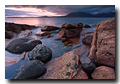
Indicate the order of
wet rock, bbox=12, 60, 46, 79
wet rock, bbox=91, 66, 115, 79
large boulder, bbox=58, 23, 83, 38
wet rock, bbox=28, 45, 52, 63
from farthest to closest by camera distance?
large boulder, bbox=58, 23, 83, 38 → wet rock, bbox=28, 45, 52, 63 → wet rock, bbox=12, 60, 46, 79 → wet rock, bbox=91, 66, 115, 79

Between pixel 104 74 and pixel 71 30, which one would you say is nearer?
pixel 104 74

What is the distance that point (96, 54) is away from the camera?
7.96 feet

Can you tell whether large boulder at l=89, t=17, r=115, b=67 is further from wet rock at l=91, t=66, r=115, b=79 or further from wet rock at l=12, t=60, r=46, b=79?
wet rock at l=12, t=60, r=46, b=79

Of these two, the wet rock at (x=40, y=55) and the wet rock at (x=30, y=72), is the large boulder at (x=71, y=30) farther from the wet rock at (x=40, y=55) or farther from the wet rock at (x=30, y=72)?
the wet rock at (x=30, y=72)

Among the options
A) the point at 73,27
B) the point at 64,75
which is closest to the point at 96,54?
the point at 64,75

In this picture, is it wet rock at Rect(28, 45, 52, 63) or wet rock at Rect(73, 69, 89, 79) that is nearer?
wet rock at Rect(73, 69, 89, 79)

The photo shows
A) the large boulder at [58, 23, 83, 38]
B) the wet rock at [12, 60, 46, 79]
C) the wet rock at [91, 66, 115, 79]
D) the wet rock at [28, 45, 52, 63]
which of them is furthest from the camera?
the large boulder at [58, 23, 83, 38]

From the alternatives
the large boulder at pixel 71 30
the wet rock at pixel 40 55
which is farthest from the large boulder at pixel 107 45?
the large boulder at pixel 71 30

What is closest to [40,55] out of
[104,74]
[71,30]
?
[104,74]

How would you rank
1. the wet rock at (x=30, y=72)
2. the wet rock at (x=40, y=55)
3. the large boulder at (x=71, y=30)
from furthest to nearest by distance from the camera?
the large boulder at (x=71, y=30) → the wet rock at (x=40, y=55) → the wet rock at (x=30, y=72)

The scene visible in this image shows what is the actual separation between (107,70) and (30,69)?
95.8 inches

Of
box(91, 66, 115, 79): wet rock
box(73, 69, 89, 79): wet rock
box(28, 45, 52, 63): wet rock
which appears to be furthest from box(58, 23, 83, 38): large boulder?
box(91, 66, 115, 79): wet rock

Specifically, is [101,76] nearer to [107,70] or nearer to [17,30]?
[107,70]

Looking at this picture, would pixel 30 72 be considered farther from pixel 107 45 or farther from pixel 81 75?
pixel 107 45
